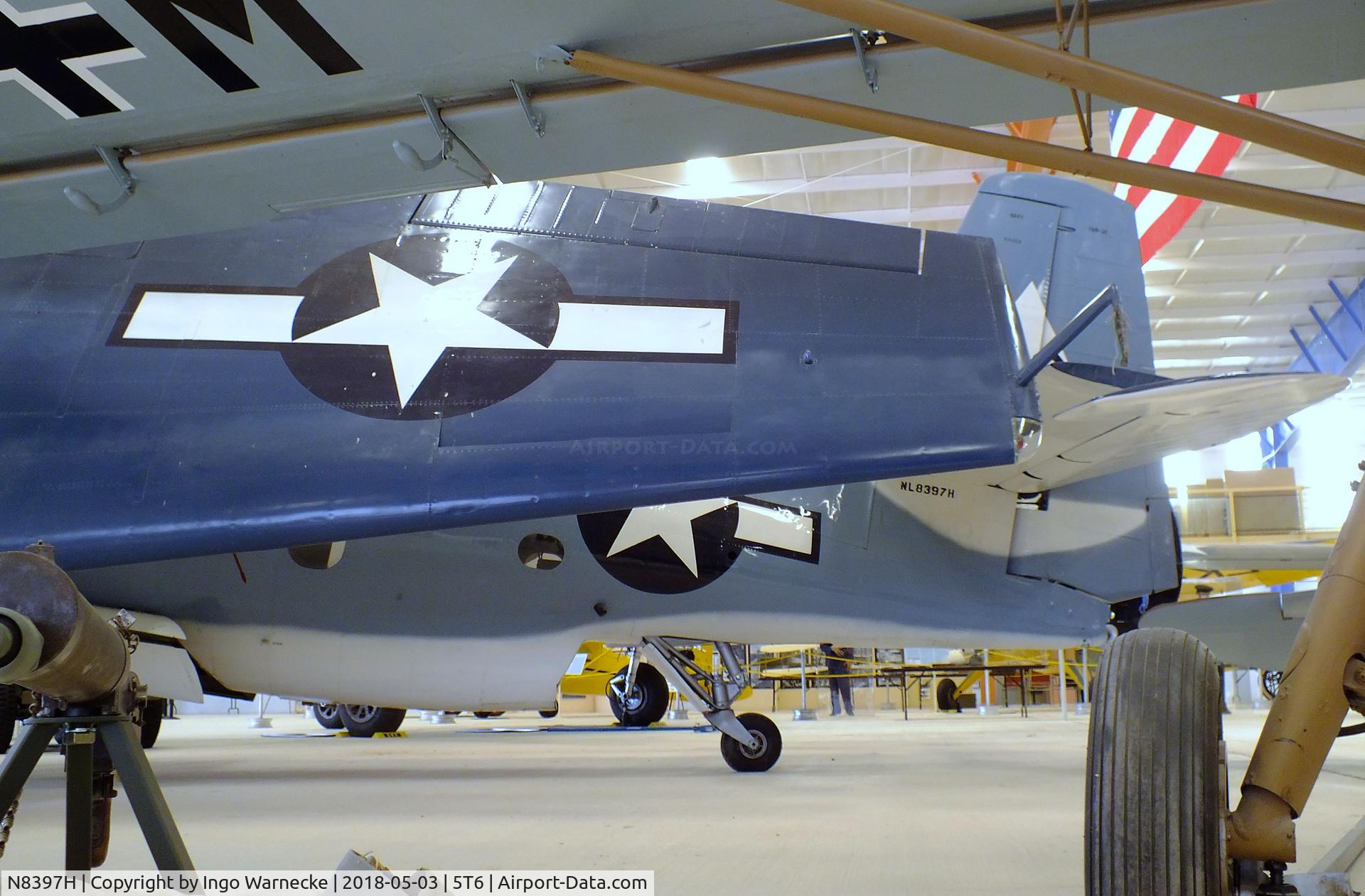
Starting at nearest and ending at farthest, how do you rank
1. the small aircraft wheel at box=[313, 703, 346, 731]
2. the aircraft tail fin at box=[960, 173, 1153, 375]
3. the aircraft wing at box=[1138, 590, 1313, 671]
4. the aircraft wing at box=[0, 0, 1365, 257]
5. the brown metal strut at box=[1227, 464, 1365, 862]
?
the brown metal strut at box=[1227, 464, 1365, 862] < the aircraft wing at box=[0, 0, 1365, 257] < the aircraft wing at box=[1138, 590, 1313, 671] < the aircraft tail fin at box=[960, 173, 1153, 375] < the small aircraft wheel at box=[313, 703, 346, 731]

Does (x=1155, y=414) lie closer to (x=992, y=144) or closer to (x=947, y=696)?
(x=992, y=144)

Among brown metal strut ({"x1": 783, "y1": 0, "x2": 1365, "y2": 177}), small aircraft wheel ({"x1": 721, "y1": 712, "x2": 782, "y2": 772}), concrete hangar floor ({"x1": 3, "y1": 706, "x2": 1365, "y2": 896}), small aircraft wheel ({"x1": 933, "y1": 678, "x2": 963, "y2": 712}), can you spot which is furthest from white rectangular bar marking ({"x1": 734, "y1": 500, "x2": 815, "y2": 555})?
small aircraft wheel ({"x1": 933, "y1": 678, "x2": 963, "y2": 712})

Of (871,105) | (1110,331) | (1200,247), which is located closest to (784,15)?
(871,105)

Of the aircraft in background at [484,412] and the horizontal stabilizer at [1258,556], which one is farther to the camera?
the horizontal stabilizer at [1258,556]

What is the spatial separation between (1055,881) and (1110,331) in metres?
5.07

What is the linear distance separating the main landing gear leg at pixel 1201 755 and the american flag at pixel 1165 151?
7.90 m

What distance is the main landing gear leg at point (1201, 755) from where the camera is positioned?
157 centimetres

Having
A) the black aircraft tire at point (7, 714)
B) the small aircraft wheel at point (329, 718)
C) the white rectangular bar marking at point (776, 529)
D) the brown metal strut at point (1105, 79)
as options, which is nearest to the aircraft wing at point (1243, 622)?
the white rectangular bar marking at point (776, 529)

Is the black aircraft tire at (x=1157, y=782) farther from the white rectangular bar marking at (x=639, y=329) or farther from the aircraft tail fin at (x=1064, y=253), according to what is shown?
the aircraft tail fin at (x=1064, y=253)

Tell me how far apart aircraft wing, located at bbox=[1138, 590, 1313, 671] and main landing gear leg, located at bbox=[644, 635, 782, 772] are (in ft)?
8.34

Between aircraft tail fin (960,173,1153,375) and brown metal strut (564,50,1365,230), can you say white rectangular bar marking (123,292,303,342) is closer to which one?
brown metal strut (564,50,1365,230)

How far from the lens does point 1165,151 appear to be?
34.2 feet

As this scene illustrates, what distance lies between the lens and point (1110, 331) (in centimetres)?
690

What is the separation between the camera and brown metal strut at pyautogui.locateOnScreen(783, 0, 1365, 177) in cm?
160
